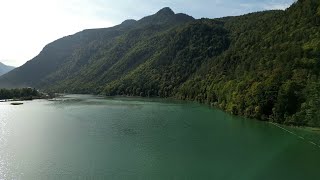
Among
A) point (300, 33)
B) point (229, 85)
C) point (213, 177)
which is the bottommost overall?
point (213, 177)

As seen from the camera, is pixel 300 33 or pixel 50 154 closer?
pixel 50 154

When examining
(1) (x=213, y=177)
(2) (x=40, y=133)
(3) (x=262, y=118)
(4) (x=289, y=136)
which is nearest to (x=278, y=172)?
(1) (x=213, y=177)

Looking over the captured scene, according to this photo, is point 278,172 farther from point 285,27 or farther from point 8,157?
point 285,27

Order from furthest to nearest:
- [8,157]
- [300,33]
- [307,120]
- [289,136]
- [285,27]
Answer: [285,27], [300,33], [307,120], [289,136], [8,157]

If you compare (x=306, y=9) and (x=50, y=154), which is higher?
(x=306, y=9)

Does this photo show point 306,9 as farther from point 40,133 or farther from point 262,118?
point 40,133

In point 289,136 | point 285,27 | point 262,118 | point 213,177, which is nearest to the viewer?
point 213,177
